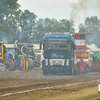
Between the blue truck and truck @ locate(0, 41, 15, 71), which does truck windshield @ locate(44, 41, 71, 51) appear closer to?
the blue truck

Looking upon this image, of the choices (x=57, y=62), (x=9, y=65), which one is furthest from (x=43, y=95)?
(x=9, y=65)

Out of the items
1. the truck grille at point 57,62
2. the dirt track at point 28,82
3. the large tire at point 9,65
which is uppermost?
the truck grille at point 57,62

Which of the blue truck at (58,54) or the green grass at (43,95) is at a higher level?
the blue truck at (58,54)

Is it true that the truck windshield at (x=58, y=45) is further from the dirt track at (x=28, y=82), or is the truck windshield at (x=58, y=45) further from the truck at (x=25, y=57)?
the truck at (x=25, y=57)

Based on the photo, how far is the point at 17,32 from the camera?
260 ft

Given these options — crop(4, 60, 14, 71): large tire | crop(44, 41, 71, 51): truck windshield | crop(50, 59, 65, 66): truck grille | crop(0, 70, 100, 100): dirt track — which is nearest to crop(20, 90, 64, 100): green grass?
crop(0, 70, 100, 100): dirt track

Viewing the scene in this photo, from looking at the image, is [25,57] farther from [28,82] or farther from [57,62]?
[28,82]

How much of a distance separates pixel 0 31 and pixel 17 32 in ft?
31.2

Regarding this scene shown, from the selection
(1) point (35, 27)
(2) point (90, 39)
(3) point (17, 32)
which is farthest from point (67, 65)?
(2) point (90, 39)

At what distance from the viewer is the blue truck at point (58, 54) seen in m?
24.1

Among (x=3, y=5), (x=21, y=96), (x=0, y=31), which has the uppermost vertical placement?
(x=3, y=5)

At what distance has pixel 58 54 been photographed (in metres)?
24.1

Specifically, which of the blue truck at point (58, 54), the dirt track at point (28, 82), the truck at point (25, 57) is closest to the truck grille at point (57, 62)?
the blue truck at point (58, 54)

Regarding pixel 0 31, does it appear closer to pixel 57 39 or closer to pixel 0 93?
pixel 57 39
